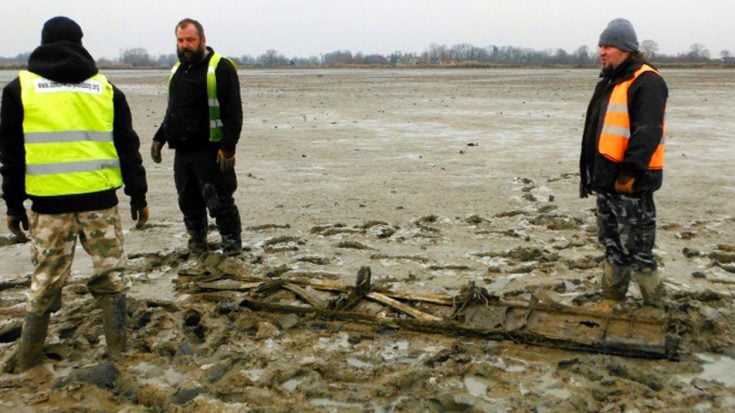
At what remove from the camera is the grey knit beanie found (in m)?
4.86

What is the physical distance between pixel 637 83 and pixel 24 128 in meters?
4.05

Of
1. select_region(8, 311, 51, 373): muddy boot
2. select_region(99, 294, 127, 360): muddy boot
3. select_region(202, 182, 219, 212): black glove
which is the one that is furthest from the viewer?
select_region(202, 182, 219, 212): black glove

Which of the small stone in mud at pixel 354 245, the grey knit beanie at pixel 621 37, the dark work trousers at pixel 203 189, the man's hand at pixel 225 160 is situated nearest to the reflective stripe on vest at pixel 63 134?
the man's hand at pixel 225 160

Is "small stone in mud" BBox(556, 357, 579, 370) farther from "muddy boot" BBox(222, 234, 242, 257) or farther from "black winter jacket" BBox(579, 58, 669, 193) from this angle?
"muddy boot" BBox(222, 234, 242, 257)

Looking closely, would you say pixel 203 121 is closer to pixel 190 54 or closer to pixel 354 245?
pixel 190 54

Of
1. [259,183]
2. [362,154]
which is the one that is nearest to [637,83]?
[259,183]

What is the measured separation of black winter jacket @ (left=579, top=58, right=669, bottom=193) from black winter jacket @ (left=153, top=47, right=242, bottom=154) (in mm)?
3180

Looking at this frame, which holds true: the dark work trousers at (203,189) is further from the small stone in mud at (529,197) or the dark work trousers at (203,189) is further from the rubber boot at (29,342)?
the small stone in mud at (529,197)

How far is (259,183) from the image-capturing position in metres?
10.5

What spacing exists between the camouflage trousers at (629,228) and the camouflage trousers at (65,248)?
3.56m

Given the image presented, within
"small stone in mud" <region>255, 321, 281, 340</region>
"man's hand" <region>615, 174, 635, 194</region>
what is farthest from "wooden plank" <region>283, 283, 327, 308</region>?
"man's hand" <region>615, 174, 635, 194</region>

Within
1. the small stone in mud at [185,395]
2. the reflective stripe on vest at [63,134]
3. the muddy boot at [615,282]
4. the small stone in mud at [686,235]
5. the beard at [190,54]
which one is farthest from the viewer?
the small stone in mud at [686,235]

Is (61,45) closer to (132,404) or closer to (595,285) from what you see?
(132,404)

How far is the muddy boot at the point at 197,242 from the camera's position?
22.7 ft
